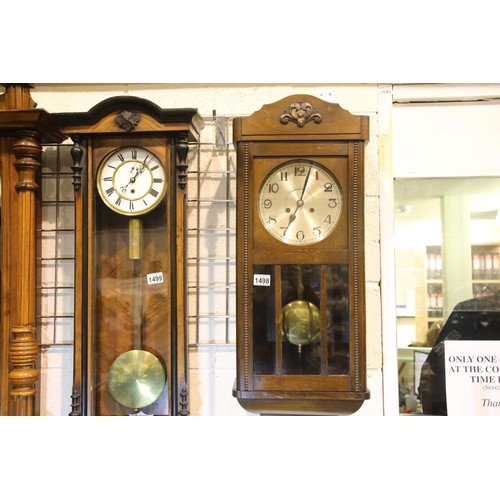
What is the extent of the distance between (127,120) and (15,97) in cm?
23

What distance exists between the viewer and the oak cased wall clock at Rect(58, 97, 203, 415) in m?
1.14

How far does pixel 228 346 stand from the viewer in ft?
4.06

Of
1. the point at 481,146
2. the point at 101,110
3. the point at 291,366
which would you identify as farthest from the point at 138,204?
the point at 481,146

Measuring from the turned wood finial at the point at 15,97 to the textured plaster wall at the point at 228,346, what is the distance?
0.08 meters

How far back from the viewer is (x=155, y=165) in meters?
1.17

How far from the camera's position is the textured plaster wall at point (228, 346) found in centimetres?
123

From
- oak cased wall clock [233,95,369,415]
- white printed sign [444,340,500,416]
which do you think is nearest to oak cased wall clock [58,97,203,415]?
oak cased wall clock [233,95,369,415]

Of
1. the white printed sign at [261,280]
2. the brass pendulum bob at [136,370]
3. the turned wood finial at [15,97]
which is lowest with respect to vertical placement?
the brass pendulum bob at [136,370]

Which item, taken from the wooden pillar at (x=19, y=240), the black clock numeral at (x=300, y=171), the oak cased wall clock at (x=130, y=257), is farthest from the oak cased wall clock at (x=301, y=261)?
the wooden pillar at (x=19, y=240)

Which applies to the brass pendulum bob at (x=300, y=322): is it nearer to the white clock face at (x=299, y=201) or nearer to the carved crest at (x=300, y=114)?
the white clock face at (x=299, y=201)

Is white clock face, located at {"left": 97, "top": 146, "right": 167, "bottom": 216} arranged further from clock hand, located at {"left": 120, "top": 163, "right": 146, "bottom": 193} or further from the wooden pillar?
the wooden pillar

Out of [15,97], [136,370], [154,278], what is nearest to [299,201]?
[154,278]

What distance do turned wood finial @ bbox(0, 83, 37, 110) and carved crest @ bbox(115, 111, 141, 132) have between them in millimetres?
189

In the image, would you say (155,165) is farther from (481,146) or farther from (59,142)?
(481,146)
